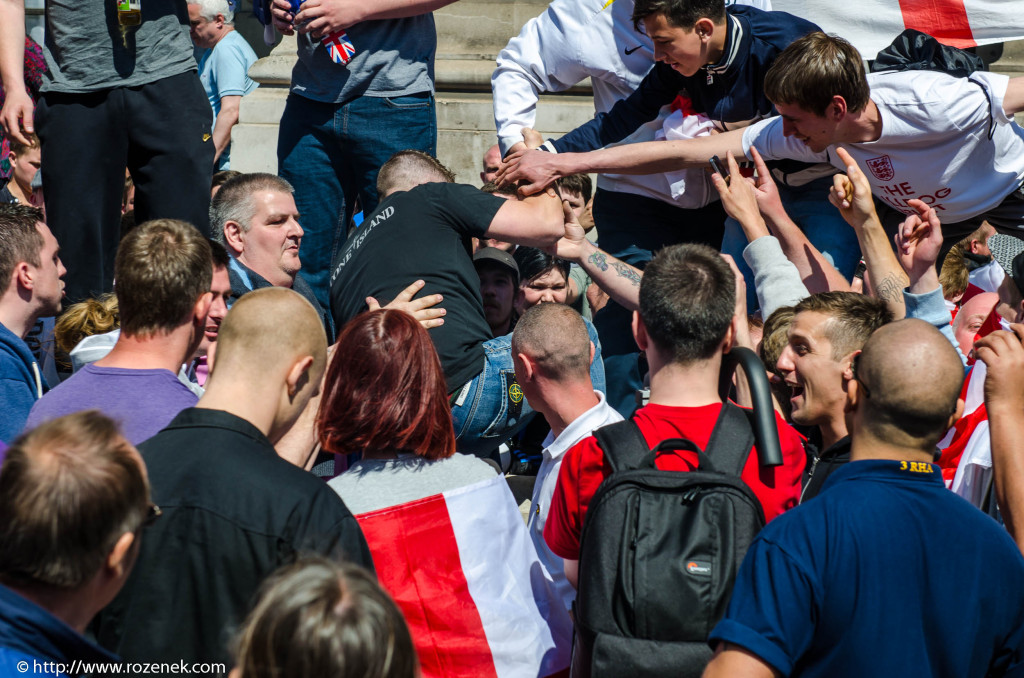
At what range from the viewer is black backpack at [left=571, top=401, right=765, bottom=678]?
2.31 meters

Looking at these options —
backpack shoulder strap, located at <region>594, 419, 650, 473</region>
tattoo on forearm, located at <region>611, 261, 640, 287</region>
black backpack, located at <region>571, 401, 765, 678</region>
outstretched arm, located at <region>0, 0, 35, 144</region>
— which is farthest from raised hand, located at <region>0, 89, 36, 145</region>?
black backpack, located at <region>571, 401, 765, 678</region>

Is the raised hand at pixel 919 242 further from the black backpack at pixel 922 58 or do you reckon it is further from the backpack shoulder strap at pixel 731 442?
the backpack shoulder strap at pixel 731 442

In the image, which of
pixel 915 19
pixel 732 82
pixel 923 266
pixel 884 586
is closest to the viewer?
pixel 884 586

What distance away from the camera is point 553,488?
2934mm

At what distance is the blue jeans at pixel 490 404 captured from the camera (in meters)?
4.12

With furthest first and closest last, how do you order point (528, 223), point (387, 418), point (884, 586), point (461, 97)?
point (461, 97), point (528, 223), point (387, 418), point (884, 586)

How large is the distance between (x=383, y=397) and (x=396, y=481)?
0.22 m

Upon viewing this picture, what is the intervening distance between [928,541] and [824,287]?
79.0 inches

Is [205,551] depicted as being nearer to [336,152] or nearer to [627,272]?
[627,272]

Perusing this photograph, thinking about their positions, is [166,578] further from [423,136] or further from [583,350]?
[423,136]

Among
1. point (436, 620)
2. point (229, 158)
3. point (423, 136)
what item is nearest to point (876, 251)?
point (436, 620)

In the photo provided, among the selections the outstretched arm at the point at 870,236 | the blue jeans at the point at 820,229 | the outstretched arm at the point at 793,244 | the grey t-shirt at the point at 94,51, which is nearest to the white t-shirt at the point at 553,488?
the outstretched arm at the point at 870,236

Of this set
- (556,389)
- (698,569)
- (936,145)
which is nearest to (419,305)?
(556,389)

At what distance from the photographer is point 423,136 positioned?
5191 mm
